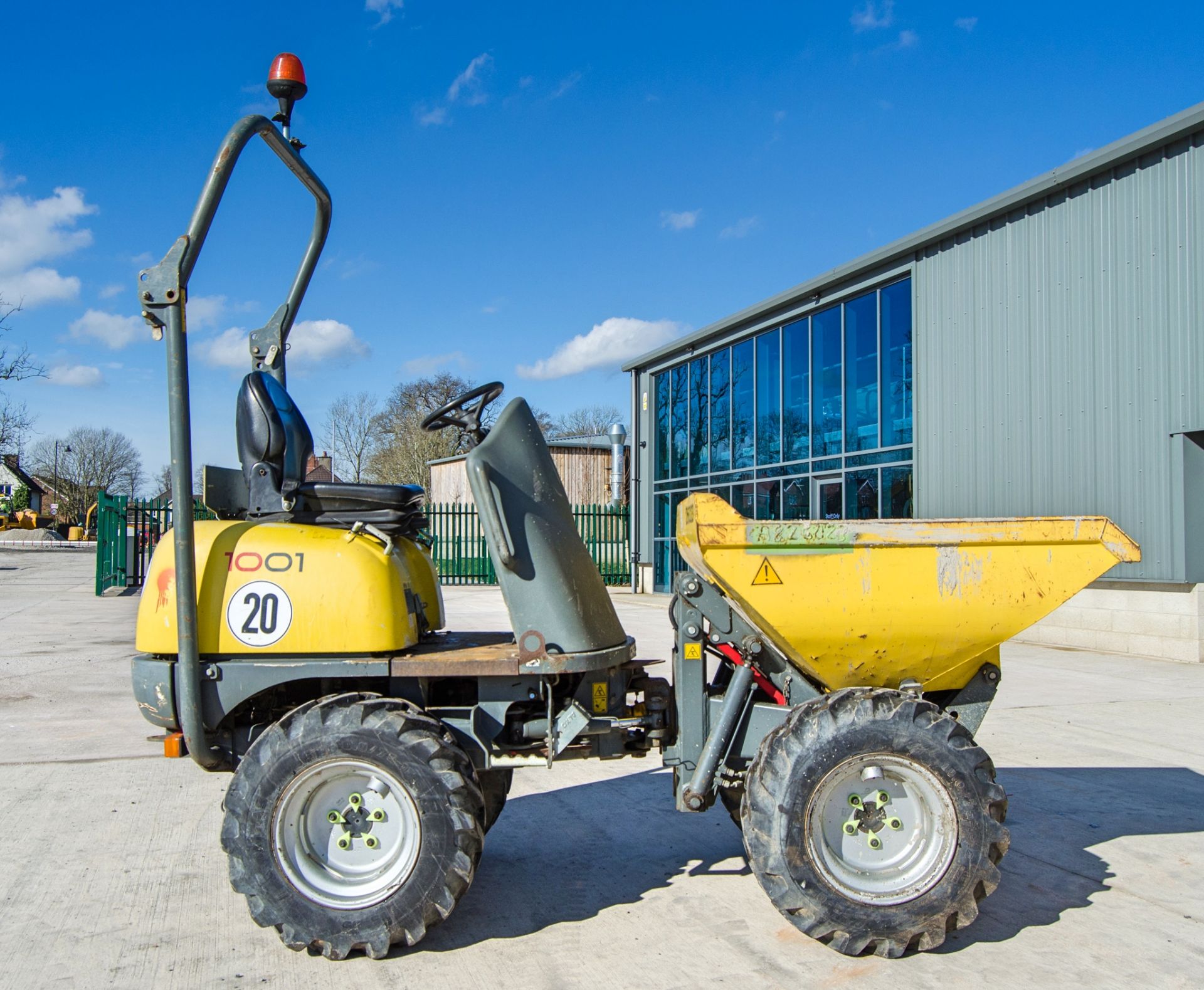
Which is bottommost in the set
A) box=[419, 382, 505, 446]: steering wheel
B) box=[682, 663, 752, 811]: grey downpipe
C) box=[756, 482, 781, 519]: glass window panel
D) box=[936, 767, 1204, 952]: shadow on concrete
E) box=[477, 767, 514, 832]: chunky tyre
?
box=[936, 767, 1204, 952]: shadow on concrete

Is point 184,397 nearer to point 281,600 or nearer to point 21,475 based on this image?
point 281,600

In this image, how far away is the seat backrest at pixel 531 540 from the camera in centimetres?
365

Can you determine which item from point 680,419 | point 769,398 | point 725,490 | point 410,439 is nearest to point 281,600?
point 769,398

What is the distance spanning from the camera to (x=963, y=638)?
12.2 ft

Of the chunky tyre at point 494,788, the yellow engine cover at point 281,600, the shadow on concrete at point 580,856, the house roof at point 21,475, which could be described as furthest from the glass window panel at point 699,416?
the house roof at point 21,475

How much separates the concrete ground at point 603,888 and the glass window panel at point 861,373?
866 cm

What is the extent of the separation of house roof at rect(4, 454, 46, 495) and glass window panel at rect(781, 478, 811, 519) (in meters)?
57.3

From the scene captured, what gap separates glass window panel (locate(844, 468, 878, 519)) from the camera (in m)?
15.3

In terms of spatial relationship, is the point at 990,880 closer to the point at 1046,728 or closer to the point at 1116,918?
the point at 1116,918

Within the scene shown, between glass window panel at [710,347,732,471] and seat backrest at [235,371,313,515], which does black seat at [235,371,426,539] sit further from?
glass window panel at [710,347,732,471]

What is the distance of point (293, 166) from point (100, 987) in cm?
324

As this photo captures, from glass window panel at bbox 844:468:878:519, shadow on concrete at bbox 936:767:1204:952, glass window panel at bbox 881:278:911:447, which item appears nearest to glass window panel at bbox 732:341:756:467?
glass window panel at bbox 844:468:878:519

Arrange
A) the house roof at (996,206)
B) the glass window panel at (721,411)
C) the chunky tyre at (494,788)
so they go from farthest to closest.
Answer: the glass window panel at (721,411) < the house roof at (996,206) < the chunky tyre at (494,788)

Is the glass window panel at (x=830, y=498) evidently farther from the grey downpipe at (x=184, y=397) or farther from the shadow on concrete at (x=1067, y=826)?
the grey downpipe at (x=184, y=397)
